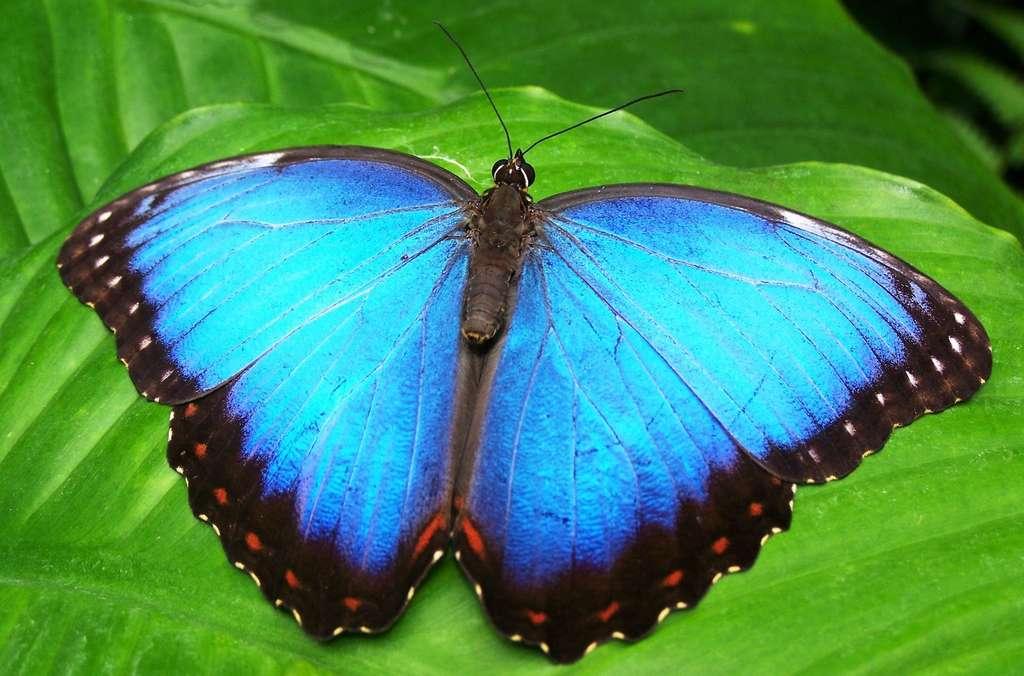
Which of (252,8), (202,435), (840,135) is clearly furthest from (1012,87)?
(202,435)

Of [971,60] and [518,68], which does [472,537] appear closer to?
[518,68]

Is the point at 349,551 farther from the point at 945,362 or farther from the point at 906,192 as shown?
the point at 906,192

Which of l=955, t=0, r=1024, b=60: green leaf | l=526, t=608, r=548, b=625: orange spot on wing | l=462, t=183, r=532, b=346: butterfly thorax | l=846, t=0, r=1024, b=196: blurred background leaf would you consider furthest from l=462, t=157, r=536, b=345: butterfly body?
l=955, t=0, r=1024, b=60: green leaf

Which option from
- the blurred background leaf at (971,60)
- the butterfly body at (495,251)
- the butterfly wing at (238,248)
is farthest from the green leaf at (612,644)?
the blurred background leaf at (971,60)

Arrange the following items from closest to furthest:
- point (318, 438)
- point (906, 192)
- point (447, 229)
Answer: point (318, 438), point (447, 229), point (906, 192)

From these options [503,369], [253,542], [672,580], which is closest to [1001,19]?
[503,369]

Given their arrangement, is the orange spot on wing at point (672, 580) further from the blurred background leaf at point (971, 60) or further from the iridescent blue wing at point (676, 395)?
the blurred background leaf at point (971, 60)
